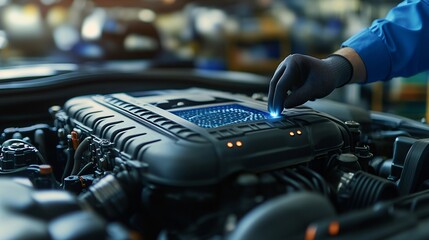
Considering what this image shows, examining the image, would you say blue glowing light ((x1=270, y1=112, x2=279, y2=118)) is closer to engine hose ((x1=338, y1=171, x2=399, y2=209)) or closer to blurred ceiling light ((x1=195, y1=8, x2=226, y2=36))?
engine hose ((x1=338, y1=171, x2=399, y2=209))

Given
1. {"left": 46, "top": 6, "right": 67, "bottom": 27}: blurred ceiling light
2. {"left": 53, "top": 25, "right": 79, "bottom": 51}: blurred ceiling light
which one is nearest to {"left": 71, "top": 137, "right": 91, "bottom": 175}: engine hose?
→ {"left": 53, "top": 25, "right": 79, "bottom": 51}: blurred ceiling light

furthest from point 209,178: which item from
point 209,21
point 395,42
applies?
point 209,21

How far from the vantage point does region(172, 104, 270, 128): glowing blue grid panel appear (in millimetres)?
932

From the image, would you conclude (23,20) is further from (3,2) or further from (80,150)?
(80,150)

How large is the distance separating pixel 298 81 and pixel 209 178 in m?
0.39

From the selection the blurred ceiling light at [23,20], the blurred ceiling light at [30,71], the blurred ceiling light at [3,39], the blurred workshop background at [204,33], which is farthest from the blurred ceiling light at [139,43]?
the blurred ceiling light at [30,71]

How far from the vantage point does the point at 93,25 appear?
3.12m

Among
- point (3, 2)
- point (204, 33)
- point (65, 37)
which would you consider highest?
point (3, 2)

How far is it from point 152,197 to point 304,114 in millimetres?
396

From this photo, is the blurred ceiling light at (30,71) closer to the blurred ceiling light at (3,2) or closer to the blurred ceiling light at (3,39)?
the blurred ceiling light at (3,39)

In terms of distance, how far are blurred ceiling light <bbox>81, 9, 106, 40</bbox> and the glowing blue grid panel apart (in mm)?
2023

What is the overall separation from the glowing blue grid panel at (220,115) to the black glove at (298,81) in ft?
0.17

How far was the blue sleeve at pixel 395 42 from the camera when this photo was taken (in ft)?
3.83

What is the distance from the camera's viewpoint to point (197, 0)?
520 centimetres
